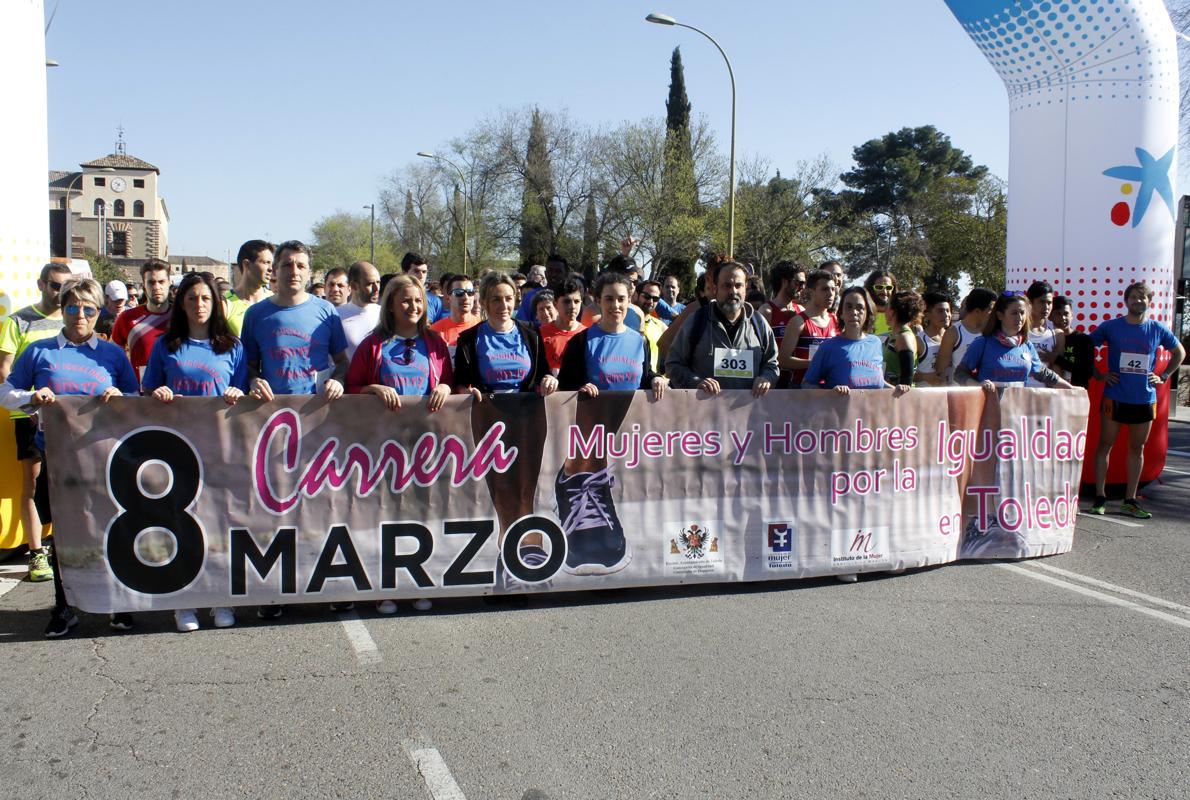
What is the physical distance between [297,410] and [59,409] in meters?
1.12

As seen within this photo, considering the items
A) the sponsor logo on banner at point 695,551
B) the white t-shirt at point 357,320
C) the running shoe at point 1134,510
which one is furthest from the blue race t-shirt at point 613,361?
the running shoe at point 1134,510

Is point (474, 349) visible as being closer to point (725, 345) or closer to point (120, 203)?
point (725, 345)

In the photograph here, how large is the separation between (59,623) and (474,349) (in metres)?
2.53

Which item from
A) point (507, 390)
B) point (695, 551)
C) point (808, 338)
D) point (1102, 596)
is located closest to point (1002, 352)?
point (808, 338)

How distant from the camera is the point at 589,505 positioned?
526 centimetres

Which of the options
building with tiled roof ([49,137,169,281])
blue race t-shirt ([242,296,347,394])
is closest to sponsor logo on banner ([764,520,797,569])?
blue race t-shirt ([242,296,347,394])

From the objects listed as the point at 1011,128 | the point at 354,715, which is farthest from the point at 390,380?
the point at 1011,128

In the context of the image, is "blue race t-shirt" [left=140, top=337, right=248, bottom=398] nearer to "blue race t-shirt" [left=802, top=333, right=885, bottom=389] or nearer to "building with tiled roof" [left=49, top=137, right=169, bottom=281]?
"blue race t-shirt" [left=802, top=333, right=885, bottom=389]

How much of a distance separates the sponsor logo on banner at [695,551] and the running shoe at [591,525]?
0.89 feet

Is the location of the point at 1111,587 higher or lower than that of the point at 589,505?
lower

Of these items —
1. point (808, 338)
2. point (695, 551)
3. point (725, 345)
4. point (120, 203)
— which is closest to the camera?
point (695, 551)

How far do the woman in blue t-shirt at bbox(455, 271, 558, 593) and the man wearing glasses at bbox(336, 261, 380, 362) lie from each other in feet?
4.71

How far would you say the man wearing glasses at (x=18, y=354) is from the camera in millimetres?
5602

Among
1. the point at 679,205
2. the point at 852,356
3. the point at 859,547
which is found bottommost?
the point at 859,547
